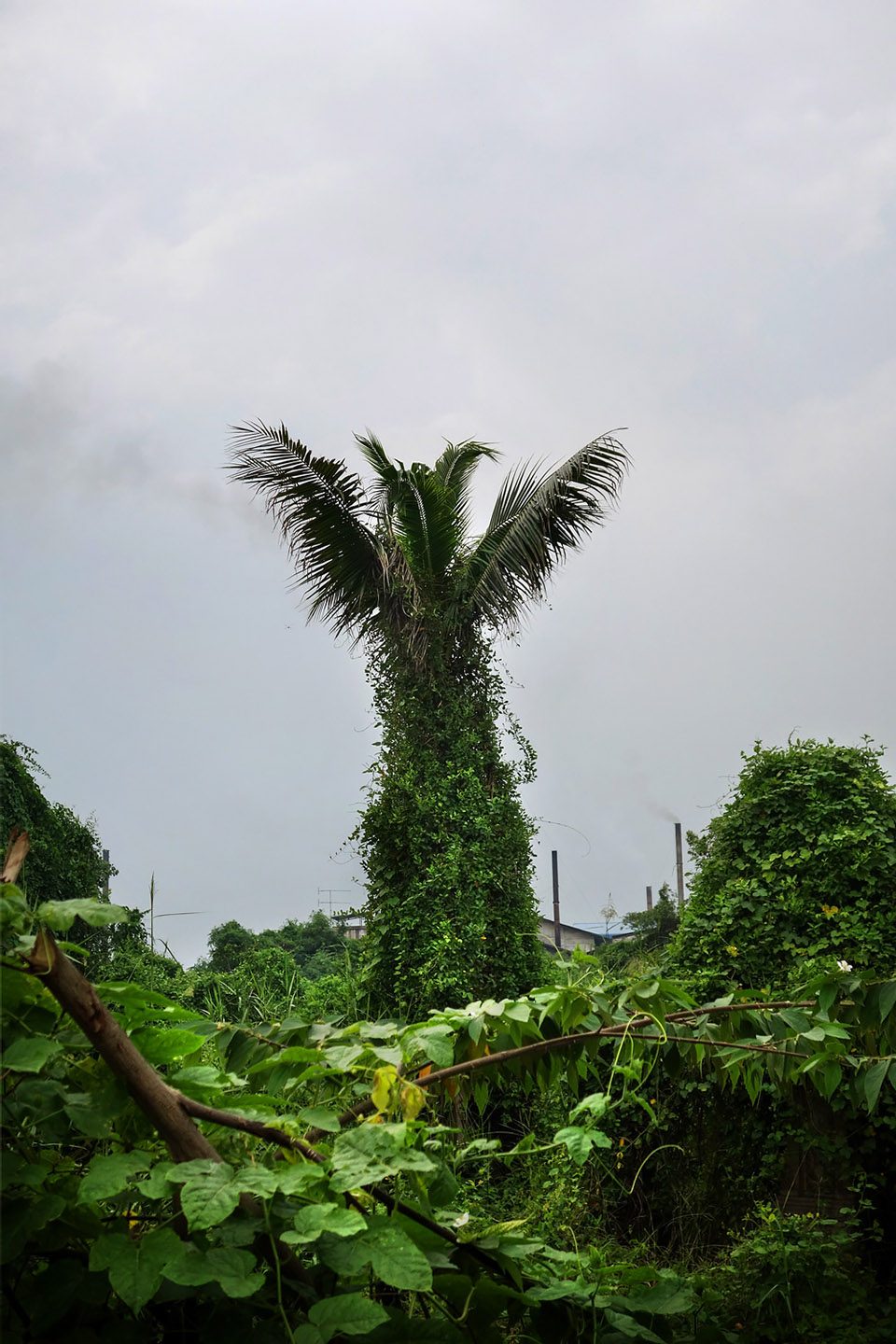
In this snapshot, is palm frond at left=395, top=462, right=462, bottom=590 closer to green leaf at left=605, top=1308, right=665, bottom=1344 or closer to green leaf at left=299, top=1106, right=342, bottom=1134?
green leaf at left=605, top=1308, right=665, bottom=1344

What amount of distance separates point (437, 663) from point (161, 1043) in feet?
20.5

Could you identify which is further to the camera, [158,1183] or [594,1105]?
[594,1105]

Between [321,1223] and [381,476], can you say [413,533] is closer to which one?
[381,476]

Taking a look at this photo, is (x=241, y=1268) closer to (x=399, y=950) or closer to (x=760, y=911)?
(x=760, y=911)

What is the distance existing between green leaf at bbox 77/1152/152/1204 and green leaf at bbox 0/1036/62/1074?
0.12 meters

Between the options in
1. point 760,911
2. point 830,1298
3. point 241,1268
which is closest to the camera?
point 241,1268

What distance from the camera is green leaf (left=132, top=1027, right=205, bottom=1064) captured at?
1.18m

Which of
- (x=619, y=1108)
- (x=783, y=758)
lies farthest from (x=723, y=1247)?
(x=783, y=758)

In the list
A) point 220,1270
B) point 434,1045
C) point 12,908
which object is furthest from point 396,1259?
point 12,908

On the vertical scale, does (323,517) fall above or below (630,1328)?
above

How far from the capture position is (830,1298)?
11.3 feet

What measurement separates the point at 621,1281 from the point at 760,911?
Answer: 3.68 meters

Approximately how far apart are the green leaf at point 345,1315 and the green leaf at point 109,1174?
0.23m

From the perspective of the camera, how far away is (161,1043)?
1187 millimetres
